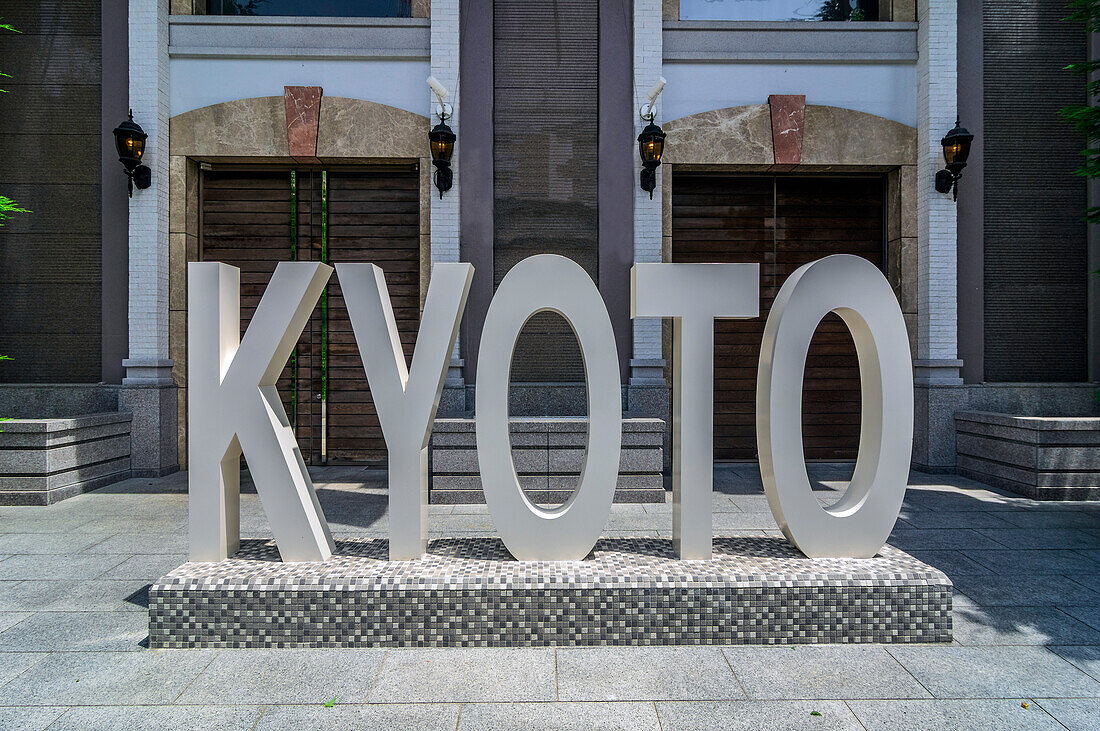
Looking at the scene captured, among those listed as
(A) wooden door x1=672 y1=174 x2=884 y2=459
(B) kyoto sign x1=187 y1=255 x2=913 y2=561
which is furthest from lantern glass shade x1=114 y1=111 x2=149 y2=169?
(A) wooden door x1=672 y1=174 x2=884 y2=459

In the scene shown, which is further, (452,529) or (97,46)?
(97,46)

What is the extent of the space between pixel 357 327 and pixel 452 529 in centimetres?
260

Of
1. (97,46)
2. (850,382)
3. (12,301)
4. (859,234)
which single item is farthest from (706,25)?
(12,301)

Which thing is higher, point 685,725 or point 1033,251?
point 1033,251

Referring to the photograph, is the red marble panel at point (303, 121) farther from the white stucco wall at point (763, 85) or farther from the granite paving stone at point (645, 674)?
the granite paving stone at point (645, 674)

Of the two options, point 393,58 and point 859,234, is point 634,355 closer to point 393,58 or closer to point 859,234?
point 859,234

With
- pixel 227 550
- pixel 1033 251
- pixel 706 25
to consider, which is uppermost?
pixel 706 25

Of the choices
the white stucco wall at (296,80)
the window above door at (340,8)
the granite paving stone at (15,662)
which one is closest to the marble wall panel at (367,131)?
the white stucco wall at (296,80)

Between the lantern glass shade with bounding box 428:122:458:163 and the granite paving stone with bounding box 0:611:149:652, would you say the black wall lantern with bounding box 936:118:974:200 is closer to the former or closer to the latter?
the lantern glass shade with bounding box 428:122:458:163

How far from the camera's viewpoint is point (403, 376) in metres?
3.76

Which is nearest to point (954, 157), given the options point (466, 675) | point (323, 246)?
point (466, 675)

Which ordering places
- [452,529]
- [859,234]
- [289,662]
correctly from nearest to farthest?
1. [289,662]
2. [452,529]
3. [859,234]

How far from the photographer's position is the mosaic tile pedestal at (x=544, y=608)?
3367 millimetres

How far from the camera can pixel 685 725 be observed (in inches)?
106
